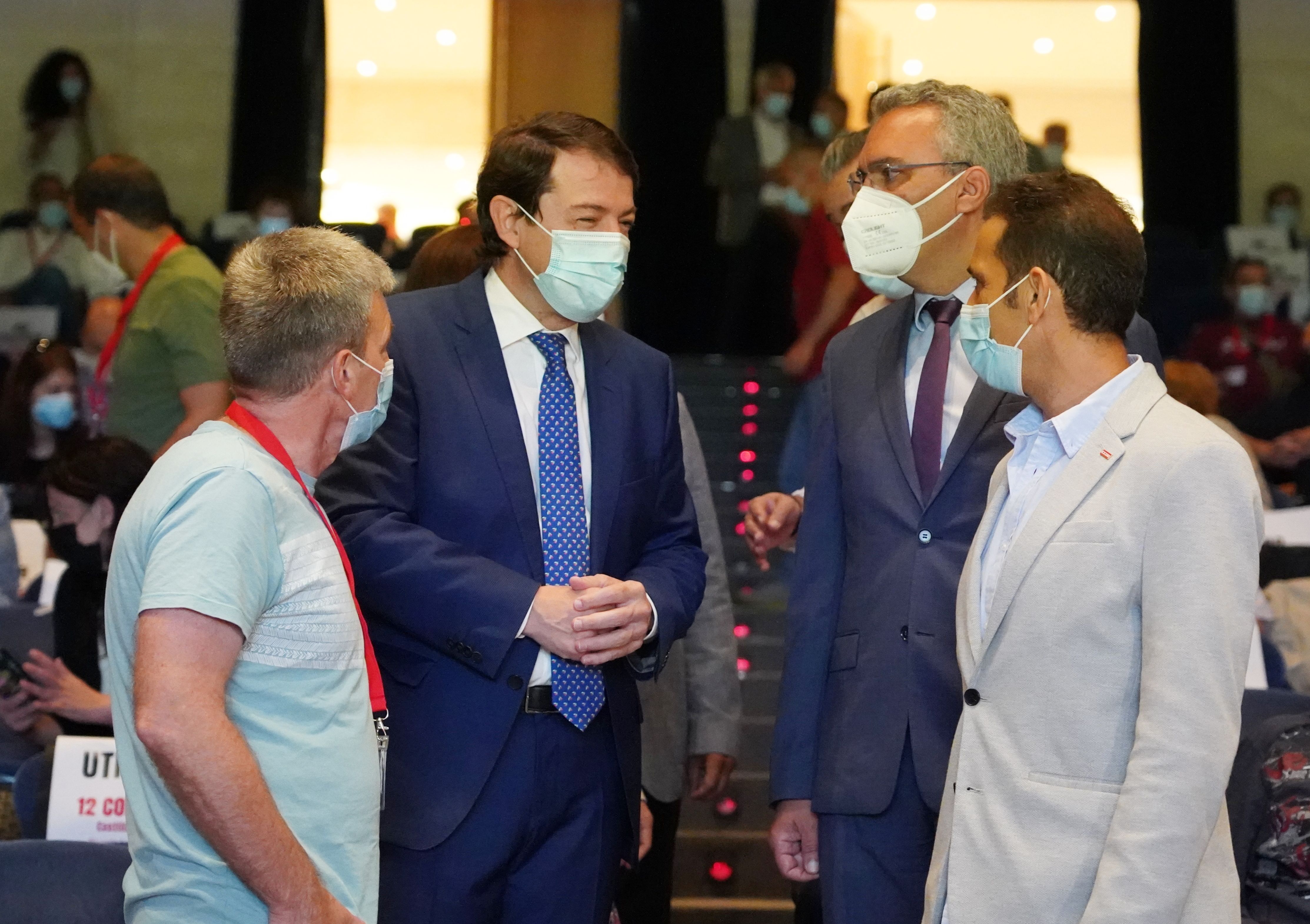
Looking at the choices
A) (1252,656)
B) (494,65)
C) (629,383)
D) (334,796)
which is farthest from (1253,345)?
(334,796)

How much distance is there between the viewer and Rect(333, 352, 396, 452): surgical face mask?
214cm

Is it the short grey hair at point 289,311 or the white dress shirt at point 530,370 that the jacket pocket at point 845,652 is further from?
the short grey hair at point 289,311

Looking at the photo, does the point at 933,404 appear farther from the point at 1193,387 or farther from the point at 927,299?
the point at 1193,387

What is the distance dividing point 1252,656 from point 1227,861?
2.56m

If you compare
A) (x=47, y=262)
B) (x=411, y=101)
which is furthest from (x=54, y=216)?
(x=411, y=101)

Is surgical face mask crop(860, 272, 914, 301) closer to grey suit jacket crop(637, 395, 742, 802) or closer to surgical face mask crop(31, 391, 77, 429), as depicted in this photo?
grey suit jacket crop(637, 395, 742, 802)

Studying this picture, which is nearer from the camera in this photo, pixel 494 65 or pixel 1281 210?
→ pixel 1281 210

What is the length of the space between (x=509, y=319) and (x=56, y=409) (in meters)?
4.94

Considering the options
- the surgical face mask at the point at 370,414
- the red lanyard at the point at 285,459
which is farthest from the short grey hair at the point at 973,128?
the red lanyard at the point at 285,459

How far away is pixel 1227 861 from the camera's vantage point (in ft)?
6.46

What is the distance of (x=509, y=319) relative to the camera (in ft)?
8.73

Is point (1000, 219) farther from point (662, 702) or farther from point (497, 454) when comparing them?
point (662, 702)

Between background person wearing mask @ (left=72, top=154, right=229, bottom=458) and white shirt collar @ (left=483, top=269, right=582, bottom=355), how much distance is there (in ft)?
6.25

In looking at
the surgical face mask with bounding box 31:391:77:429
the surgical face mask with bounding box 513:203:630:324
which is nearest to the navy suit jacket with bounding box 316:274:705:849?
the surgical face mask with bounding box 513:203:630:324
